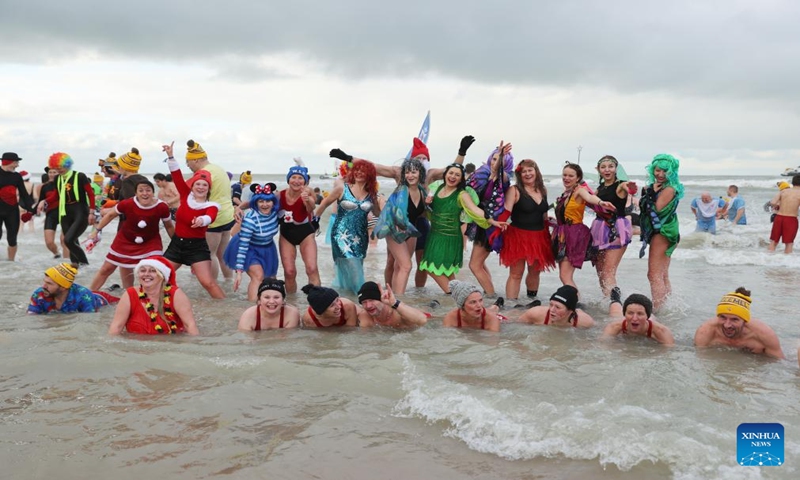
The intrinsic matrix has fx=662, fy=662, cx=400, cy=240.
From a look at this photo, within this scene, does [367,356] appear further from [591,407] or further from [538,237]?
[538,237]

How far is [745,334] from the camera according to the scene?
554cm

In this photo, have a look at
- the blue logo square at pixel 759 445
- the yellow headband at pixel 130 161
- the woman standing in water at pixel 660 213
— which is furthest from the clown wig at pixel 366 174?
the blue logo square at pixel 759 445

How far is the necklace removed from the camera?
228 inches

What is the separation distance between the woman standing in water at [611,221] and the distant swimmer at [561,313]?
96 centimetres

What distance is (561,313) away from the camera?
6.35 metres

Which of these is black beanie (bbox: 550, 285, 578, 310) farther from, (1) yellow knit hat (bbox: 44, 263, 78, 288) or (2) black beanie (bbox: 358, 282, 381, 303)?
(1) yellow knit hat (bbox: 44, 263, 78, 288)

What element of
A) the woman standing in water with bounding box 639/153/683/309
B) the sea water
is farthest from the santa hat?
the woman standing in water with bounding box 639/153/683/309

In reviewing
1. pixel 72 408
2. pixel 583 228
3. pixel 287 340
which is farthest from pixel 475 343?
pixel 72 408

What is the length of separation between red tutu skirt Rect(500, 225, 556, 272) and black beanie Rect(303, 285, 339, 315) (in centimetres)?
264

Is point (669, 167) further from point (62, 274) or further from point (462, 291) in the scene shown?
point (62, 274)

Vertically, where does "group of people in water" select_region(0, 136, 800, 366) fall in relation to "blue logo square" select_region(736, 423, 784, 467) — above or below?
above

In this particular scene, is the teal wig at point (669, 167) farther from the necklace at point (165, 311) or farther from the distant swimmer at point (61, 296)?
the distant swimmer at point (61, 296)

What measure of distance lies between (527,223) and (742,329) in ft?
9.33

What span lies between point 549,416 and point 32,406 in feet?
10.7
